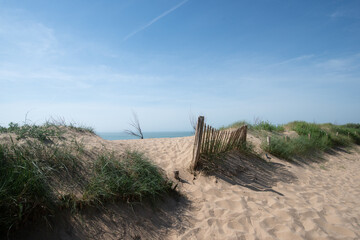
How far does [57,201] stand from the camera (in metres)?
2.77

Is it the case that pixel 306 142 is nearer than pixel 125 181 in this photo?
No

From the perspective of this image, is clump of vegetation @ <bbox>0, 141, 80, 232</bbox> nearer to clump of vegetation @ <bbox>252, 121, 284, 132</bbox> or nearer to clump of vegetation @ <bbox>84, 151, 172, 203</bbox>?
clump of vegetation @ <bbox>84, 151, 172, 203</bbox>

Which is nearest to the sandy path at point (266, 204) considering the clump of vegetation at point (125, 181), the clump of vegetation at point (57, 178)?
the clump of vegetation at point (125, 181)

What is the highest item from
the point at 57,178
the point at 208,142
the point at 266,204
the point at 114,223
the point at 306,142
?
the point at 208,142

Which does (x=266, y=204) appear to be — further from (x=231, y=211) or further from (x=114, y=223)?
(x=114, y=223)

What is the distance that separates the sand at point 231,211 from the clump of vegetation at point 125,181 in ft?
0.58

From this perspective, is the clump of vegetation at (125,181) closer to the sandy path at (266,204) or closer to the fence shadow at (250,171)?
the sandy path at (266,204)

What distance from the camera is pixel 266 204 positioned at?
3906 mm

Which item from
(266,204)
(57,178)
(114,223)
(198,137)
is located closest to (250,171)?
(266,204)

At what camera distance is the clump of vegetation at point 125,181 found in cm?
314

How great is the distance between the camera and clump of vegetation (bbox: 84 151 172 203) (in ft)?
10.3

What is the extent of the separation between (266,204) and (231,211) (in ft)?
2.65

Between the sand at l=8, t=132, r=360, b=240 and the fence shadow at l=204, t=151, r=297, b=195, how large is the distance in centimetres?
3

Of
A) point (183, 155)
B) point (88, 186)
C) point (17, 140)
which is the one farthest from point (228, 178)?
point (17, 140)
